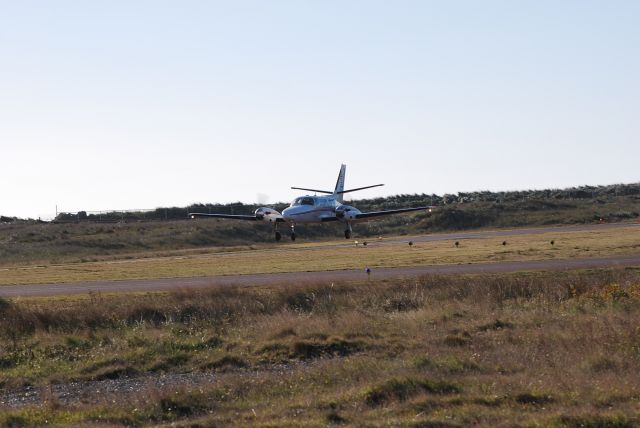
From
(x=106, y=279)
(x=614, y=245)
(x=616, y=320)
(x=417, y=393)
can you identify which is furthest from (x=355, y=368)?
(x=614, y=245)

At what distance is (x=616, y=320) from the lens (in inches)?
952

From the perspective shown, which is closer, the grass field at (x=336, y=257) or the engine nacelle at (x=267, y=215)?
the grass field at (x=336, y=257)

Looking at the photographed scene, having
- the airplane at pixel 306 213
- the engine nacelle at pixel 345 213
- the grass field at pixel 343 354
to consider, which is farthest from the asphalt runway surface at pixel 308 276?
the engine nacelle at pixel 345 213

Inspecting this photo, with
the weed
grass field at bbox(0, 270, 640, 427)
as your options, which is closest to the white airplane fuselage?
grass field at bbox(0, 270, 640, 427)

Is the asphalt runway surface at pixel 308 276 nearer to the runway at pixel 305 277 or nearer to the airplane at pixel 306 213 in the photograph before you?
the runway at pixel 305 277

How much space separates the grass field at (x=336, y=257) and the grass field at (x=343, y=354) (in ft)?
46.1

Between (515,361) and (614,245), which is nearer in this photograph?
(515,361)

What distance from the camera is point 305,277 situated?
4412cm

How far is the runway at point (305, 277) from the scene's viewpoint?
→ 41719 mm

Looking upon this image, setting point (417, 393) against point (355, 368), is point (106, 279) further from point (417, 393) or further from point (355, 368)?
point (417, 393)

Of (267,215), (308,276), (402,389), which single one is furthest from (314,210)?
(402,389)

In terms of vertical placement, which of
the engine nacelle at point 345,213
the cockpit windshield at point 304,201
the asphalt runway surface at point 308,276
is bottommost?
the asphalt runway surface at point 308,276

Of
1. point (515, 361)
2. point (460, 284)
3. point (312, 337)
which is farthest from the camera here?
point (460, 284)

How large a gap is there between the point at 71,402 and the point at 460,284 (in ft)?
63.0
